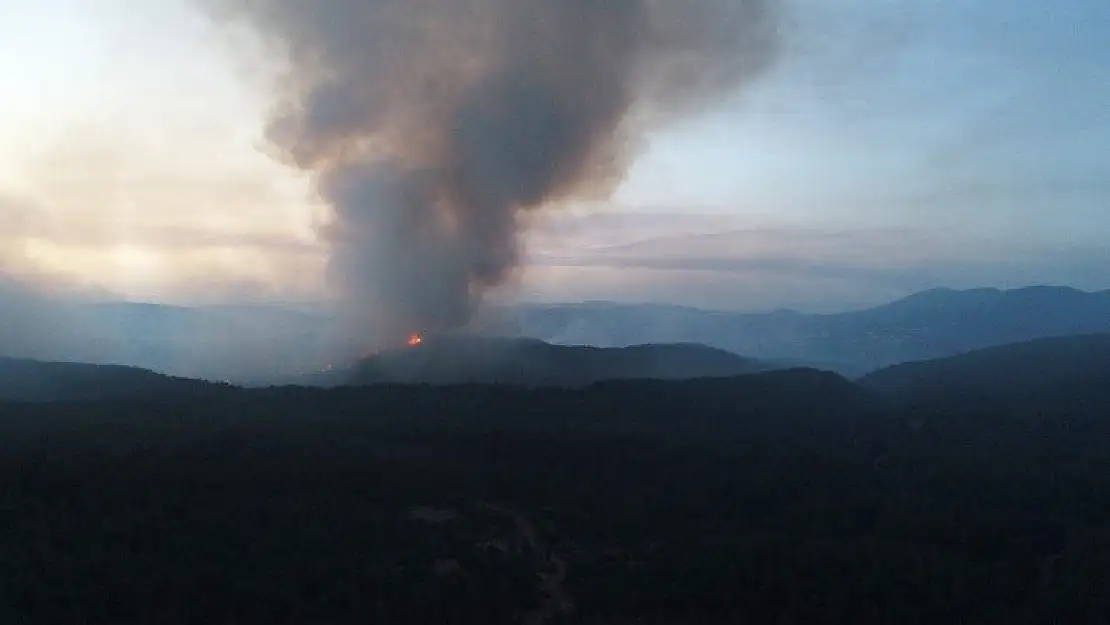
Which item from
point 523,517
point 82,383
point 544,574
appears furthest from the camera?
point 82,383

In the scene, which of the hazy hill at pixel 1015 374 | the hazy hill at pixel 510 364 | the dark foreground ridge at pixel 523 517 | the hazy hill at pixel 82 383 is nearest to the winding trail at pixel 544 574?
the dark foreground ridge at pixel 523 517

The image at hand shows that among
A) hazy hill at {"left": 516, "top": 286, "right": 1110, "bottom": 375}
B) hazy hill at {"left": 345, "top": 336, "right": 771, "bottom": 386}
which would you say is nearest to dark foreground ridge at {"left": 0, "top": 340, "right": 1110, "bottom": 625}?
hazy hill at {"left": 345, "top": 336, "right": 771, "bottom": 386}

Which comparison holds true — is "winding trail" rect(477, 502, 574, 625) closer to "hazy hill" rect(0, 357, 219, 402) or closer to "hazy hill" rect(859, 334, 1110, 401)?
"hazy hill" rect(0, 357, 219, 402)

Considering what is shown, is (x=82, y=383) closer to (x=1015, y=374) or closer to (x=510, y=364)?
(x=510, y=364)

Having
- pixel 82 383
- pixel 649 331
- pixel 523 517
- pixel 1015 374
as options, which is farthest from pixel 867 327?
pixel 523 517

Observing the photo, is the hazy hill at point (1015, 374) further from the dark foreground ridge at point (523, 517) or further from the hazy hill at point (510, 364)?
the hazy hill at point (510, 364)
